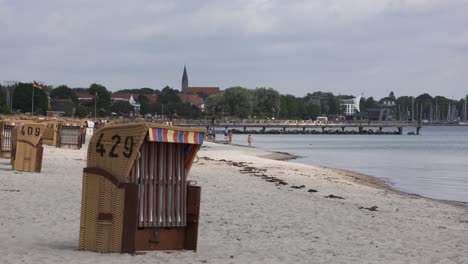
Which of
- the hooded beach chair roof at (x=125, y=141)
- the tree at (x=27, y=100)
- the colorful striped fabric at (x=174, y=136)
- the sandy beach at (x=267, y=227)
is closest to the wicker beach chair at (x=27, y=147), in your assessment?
the sandy beach at (x=267, y=227)

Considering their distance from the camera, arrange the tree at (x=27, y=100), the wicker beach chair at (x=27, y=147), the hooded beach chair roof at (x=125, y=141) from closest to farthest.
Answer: the hooded beach chair roof at (x=125, y=141)
the wicker beach chair at (x=27, y=147)
the tree at (x=27, y=100)

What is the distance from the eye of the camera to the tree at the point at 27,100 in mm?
163250

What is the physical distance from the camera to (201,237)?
1228 cm

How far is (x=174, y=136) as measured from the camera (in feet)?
32.7

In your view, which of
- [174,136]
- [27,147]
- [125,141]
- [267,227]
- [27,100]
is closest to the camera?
[125,141]

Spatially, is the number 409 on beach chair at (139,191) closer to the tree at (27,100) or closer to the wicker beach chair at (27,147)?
the wicker beach chair at (27,147)

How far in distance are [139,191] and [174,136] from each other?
2.87 feet

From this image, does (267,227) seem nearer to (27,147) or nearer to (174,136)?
(174,136)

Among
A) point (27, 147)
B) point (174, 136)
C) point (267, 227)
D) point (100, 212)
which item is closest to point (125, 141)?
point (174, 136)

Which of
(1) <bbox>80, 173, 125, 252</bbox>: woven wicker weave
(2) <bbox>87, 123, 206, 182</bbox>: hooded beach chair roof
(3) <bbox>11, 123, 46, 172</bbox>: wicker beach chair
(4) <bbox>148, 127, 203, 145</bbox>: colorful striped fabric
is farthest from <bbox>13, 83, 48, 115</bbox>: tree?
(4) <bbox>148, 127, 203, 145</bbox>: colorful striped fabric

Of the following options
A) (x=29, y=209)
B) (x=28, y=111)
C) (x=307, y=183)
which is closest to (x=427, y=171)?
(x=307, y=183)

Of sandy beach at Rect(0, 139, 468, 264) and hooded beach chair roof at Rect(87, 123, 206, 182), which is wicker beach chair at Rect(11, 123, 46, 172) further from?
hooded beach chair roof at Rect(87, 123, 206, 182)

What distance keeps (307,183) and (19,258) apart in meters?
18.2

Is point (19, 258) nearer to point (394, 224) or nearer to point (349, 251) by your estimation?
point (349, 251)
